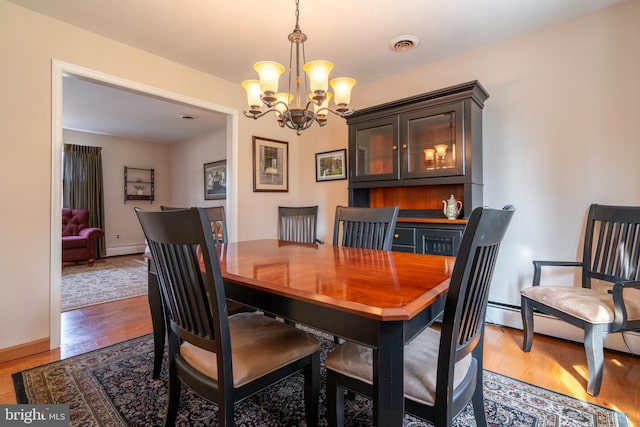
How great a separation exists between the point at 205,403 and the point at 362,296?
3.93ft

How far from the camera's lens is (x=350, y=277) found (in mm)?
1100

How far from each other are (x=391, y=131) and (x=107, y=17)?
91.8 inches

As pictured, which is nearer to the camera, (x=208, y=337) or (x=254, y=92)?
(x=208, y=337)

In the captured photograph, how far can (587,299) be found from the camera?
1720mm

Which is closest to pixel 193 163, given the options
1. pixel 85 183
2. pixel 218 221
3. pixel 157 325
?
pixel 85 183

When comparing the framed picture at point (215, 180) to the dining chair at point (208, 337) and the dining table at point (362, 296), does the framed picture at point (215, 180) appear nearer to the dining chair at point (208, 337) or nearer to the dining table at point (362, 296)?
the dining table at point (362, 296)

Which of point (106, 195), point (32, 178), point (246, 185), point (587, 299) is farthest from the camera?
point (106, 195)

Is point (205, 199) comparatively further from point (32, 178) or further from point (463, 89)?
point (463, 89)

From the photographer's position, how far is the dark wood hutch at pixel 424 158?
228 cm

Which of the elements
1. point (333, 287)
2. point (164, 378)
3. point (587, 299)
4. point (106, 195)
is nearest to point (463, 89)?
→ point (587, 299)

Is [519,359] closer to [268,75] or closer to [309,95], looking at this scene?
[309,95]

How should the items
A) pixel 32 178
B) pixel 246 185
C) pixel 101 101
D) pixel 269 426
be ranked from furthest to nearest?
pixel 101 101 → pixel 246 185 → pixel 32 178 → pixel 269 426

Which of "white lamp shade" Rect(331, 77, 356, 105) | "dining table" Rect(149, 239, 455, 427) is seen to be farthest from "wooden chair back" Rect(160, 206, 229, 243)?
"white lamp shade" Rect(331, 77, 356, 105)

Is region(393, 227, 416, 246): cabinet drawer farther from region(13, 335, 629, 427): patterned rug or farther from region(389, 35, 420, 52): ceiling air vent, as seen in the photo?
region(389, 35, 420, 52): ceiling air vent
